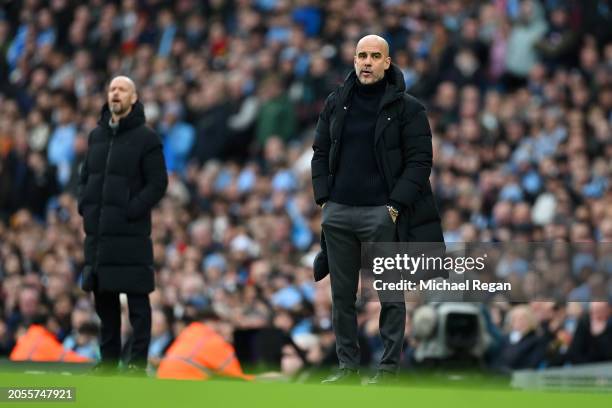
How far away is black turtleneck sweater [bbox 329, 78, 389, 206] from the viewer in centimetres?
893

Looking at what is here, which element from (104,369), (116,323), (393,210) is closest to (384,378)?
(393,210)

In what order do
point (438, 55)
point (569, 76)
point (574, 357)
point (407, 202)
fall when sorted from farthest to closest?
point (438, 55), point (569, 76), point (574, 357), point (407, 202)

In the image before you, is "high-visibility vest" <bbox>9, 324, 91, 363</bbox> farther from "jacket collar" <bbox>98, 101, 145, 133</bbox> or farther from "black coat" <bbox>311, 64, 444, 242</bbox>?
"black coat" <bbox>311, 64, 444, 242</bbox>

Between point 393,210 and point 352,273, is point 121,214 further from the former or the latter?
point 393,210

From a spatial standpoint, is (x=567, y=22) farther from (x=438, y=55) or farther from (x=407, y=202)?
(x=407, y=202)

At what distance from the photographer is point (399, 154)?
8.93 m

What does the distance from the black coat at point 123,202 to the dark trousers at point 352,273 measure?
180 centimetres

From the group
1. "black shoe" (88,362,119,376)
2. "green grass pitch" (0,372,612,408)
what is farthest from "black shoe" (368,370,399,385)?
"black shoe" (88,362,119,376)

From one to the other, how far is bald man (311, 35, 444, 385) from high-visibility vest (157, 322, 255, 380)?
2070mm

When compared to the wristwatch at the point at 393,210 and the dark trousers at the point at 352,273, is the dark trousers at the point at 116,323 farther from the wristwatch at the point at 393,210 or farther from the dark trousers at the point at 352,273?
the wristwatch at the point at 393,210

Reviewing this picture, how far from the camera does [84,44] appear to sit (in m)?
24.3

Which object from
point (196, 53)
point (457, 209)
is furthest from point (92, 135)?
point (196, 53)

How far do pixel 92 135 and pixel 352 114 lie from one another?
2.41 meters

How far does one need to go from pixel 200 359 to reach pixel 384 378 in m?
2.83
